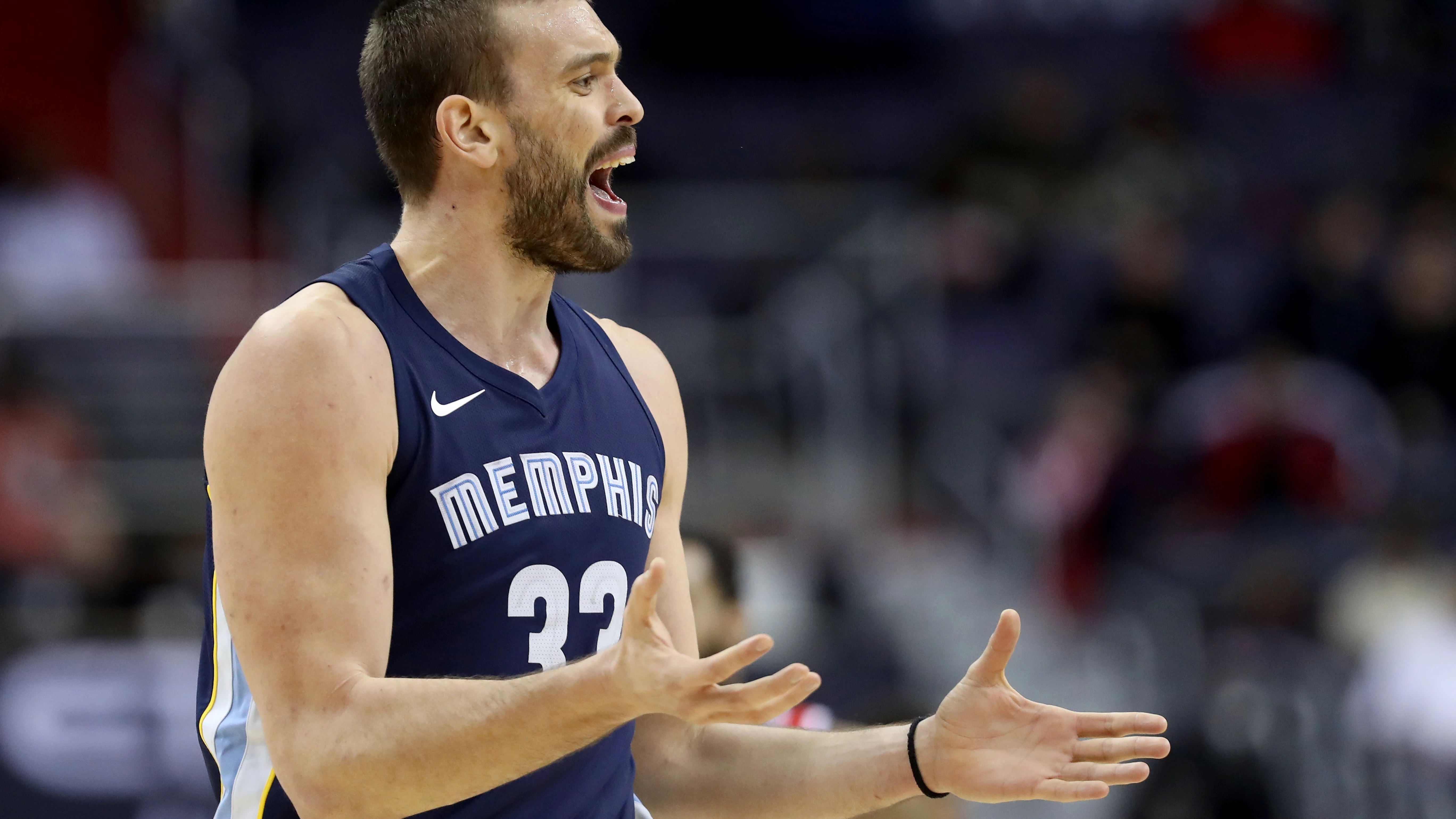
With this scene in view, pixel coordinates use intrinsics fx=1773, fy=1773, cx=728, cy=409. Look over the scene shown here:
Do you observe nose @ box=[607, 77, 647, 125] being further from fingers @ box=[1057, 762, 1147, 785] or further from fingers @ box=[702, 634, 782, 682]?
fingers @ box=[1057, 762, 1147, 785]

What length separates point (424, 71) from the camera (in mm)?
3729

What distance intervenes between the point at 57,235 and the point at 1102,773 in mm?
11104

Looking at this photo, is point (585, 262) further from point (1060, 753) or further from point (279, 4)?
point (279, 4)

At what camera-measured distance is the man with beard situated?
9.91 ft

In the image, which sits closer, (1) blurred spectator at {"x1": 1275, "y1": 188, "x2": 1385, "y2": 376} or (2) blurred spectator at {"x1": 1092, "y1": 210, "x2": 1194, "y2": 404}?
(2) blurred spectator at {"x1": 1092, "y1": 210, "x2": 1194, "y2": 404}

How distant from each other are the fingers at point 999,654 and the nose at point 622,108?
4.30 feet

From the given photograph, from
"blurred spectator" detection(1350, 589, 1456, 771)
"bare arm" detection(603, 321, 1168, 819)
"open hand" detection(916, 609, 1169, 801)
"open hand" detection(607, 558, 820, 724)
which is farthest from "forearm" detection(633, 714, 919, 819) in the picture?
"blurred spectator" detection(1350, 589, 1456, 771)

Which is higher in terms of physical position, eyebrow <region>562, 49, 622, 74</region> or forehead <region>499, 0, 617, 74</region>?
forehead <region>499, 0, 617, 74</region>

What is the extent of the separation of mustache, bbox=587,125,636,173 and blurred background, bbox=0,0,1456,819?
5.88 m

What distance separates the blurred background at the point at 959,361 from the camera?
9.91m

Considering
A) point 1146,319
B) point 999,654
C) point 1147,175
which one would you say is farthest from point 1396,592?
point 999,654

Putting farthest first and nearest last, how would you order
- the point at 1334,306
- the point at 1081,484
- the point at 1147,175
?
the point at 1147,175 → the point at 1334,306 → the point at 1081,484

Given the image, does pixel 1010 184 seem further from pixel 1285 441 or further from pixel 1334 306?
pixel 1285 441

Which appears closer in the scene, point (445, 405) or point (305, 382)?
point (305, 382)
